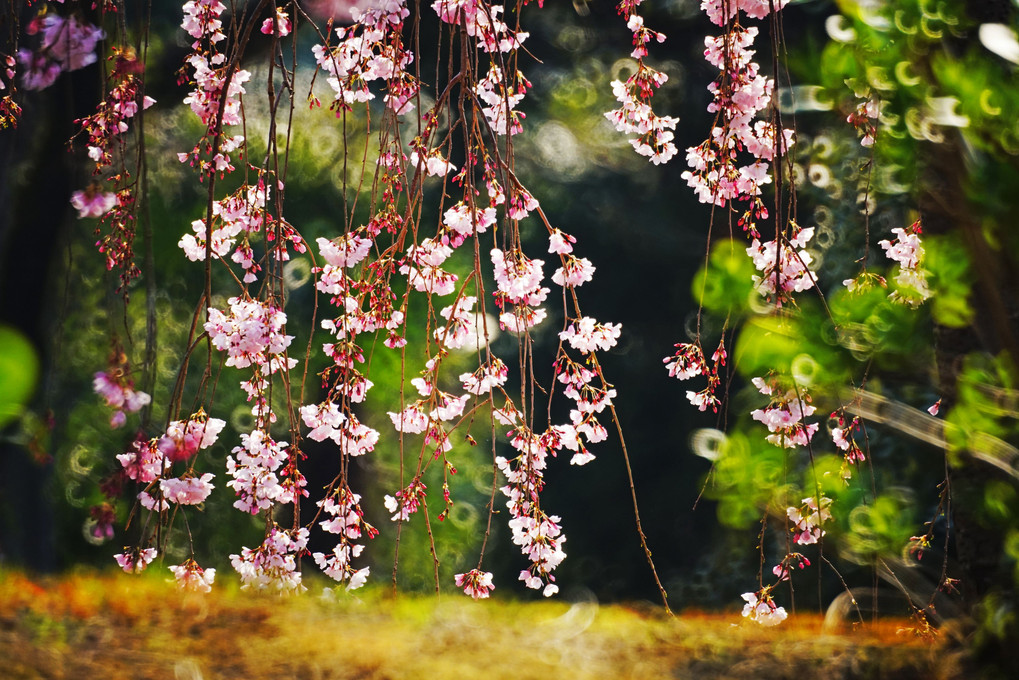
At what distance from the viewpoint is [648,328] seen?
233 inches

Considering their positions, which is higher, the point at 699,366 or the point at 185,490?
the point at 699,366

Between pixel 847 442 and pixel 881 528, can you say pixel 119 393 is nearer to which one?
pixel 881 528

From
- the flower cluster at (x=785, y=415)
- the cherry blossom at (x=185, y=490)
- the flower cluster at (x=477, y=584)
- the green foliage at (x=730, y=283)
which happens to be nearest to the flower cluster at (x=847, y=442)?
the flower cluster at (x=785, y=415)

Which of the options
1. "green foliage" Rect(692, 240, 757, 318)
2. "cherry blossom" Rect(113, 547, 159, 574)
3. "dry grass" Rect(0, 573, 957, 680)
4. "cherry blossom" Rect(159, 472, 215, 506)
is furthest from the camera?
"cherry blossom" Rect(159, 472, 215, 506)

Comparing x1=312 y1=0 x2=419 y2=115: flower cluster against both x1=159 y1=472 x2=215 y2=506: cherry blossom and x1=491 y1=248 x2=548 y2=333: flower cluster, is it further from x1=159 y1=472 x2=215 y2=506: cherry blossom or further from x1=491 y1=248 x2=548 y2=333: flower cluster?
x1=159 y1=472 x2=215 y2=506: cherry blossom

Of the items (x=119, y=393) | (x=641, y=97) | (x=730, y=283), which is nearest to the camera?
(x=730, y=283)

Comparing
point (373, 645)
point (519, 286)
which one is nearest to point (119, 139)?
point (519, 286)

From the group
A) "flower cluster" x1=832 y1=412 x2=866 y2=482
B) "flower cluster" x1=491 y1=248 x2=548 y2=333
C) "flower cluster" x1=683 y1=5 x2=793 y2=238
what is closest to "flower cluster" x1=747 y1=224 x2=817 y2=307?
"flower cluster" x1=683 y1=5 x2=793 y2=238

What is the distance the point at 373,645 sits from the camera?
1.31 metres

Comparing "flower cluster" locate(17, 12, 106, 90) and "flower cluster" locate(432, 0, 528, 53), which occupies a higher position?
"flower cluster" locate(432, 0, 528, 53)

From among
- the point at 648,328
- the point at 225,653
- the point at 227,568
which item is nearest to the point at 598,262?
the point at 648,328

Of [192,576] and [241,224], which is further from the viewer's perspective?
[241,224]

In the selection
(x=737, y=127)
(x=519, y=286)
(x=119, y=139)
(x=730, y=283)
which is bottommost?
(x=730, y=283)

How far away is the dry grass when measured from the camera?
1.17 meters
